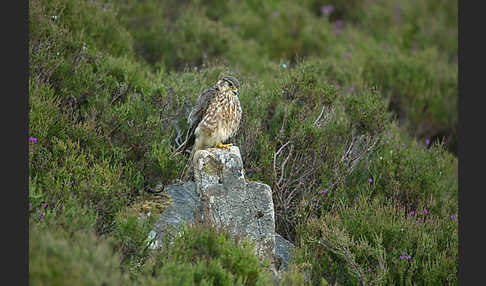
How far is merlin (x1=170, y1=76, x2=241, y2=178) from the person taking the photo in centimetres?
483

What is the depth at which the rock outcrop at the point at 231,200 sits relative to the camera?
4.39 metres

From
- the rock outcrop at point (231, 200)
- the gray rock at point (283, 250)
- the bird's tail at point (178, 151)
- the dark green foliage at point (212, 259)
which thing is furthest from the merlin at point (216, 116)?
the gray rock at point (283, 250)

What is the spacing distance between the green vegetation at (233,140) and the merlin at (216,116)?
0.45m

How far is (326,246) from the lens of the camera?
190 inches

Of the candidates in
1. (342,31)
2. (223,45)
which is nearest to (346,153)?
(223,45)

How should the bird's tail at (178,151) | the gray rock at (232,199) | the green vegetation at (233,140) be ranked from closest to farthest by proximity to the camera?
the green vegetation at (233,140), the gray rock at (232,199), the bird's tail at (178,151)

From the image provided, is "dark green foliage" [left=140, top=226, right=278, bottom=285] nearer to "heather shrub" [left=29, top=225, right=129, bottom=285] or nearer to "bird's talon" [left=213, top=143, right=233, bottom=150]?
"heather shrub" [left=29, top=225, right=129, bottom=285]

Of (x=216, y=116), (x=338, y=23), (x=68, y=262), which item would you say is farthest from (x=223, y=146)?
(x=338, y=23)

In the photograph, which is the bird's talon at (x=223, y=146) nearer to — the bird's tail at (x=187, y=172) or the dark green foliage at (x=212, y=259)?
the bird's tail at (x=187, y=172)

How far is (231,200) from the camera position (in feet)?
14.6

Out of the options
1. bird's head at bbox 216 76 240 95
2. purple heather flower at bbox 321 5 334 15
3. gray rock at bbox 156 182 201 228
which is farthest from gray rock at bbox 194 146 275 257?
purple heather flower at bbox 321 5 334 15

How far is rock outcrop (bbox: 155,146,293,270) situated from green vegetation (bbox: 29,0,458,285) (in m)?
0.32

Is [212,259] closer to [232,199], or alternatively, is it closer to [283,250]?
[232,199]

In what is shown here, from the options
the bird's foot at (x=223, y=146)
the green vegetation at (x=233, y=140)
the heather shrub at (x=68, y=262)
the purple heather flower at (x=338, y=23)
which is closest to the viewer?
the heather shrub at (x=68, y=262)
